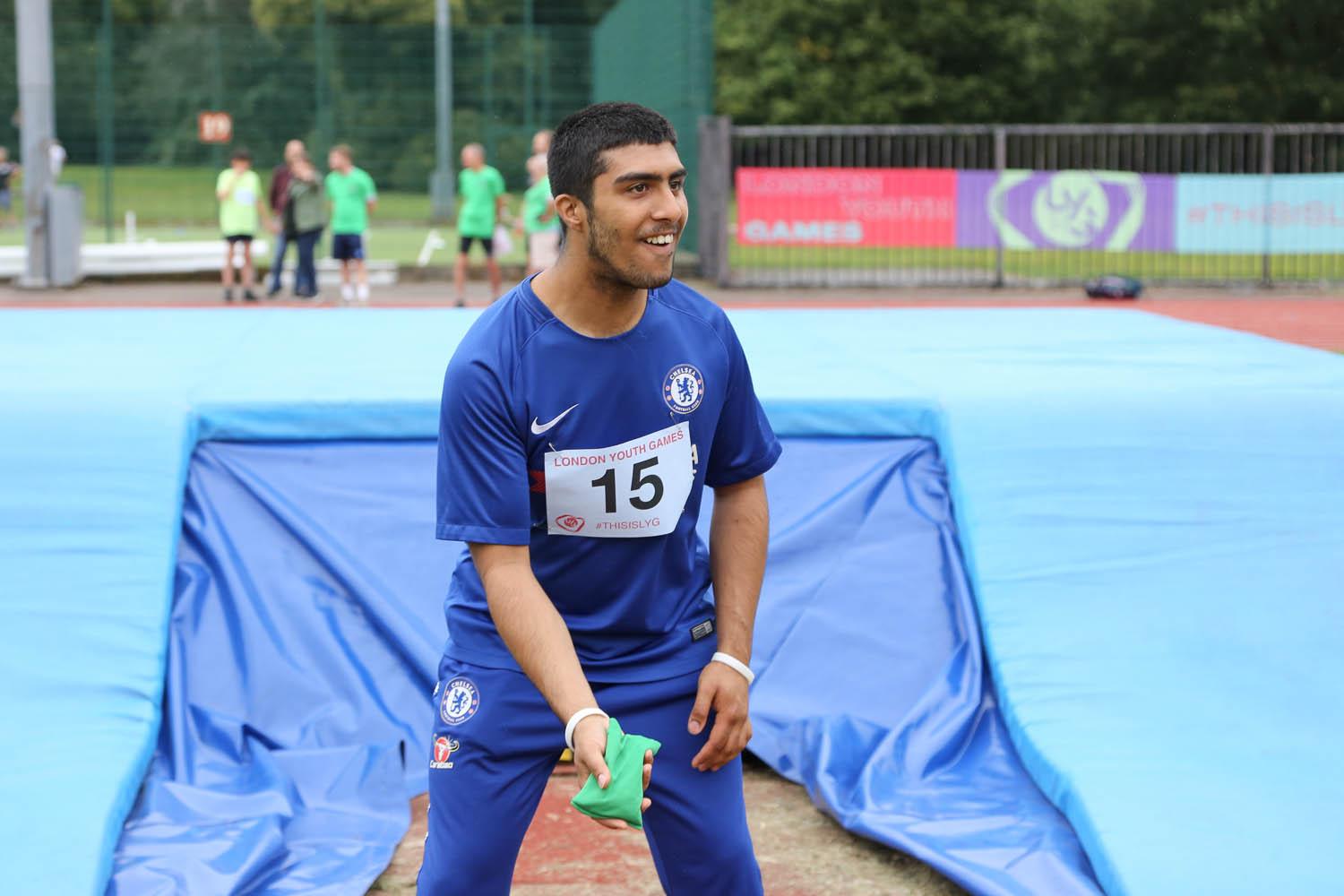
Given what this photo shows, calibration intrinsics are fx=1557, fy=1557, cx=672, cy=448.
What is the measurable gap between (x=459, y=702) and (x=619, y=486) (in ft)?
1.76

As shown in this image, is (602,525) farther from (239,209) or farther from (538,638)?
(239,209)

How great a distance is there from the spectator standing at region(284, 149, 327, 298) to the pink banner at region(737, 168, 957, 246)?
5.20 meters

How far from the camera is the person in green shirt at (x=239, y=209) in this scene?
692 inches

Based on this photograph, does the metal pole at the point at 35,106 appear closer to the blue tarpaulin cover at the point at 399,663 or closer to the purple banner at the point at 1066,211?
the purple banner at the point at 1066,211

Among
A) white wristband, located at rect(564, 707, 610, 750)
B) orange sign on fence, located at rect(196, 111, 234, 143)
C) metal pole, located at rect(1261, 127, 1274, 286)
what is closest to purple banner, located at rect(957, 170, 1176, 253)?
metal pole, located at rect(1261, 127, 1274, 286)

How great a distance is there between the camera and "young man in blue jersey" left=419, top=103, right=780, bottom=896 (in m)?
2.87

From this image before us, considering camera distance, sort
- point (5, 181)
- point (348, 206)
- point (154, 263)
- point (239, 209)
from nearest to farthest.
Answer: point (348, 206), point (239, 209), point (154, 263), point (5, 181)

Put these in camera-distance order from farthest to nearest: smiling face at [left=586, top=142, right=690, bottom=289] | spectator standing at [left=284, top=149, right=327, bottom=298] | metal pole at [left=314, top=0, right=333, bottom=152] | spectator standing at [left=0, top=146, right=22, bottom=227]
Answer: spectator standing at [left=0, top=146, right=22, bottom=227] → metal pole at [left=314, top=0, right=333, bottom=152] → spectator standing at [left=284, top=149, right=327, bottom=298] → smiling face at [left=586, top=142, right=690, bottom=289]

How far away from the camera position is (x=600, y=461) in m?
3.01

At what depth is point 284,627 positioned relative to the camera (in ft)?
17.6

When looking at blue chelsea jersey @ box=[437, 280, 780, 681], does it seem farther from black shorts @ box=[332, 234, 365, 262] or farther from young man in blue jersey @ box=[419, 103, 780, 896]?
black shorts @ box=[332, 234, 365, 262]

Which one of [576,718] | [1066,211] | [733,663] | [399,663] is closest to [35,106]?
[1066,211]

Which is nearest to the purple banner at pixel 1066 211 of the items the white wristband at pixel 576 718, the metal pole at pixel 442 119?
the metal pole at pixel 442 119

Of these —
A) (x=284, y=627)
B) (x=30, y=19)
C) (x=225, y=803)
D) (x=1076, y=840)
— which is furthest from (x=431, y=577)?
(x=30, y=19)
